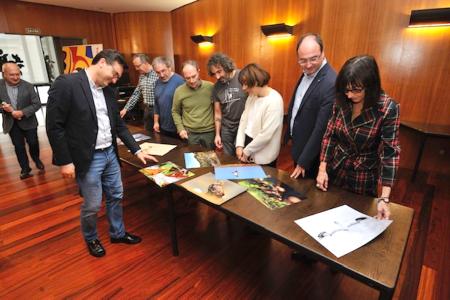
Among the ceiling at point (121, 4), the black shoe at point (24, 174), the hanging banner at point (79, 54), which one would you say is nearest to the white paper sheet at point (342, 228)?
the black shoe at point (24, 174)

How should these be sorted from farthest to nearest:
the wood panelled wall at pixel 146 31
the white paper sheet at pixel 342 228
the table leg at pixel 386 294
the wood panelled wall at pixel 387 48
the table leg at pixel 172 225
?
1. the wood panelled wall at pixel 146 31
2. the wood panelled wall at pixel 387 48
3. the table leg at pixel 172 225
4. the white paper sheet at pixel 342 228
5. the table leg at pixel 386 294

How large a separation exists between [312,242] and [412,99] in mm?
3187

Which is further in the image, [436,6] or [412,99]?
[412,99]

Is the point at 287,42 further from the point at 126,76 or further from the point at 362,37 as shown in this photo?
the point at 126,76

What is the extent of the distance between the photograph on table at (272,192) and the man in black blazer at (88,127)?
3.00 feet

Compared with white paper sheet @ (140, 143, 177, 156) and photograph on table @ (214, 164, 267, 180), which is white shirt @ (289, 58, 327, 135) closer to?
photograph on table @ (214, 164, 267, 180)

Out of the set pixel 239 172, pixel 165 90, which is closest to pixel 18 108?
pixel 165 90

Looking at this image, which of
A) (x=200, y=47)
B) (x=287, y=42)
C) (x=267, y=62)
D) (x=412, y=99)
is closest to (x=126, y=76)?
(x=200, y=47)

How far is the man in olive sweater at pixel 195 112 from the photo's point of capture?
241cm

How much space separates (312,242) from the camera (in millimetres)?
968

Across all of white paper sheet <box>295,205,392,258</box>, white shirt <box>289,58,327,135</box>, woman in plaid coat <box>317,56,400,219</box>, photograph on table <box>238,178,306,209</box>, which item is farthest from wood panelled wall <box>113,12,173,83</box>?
white paper sheet <box>295,205,392,258</box>

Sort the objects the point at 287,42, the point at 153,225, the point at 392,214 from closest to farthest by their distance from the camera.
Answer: the point at 392,214 → the point at 153,225 → the point at 287,42

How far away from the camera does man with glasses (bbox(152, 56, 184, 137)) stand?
2.64 m

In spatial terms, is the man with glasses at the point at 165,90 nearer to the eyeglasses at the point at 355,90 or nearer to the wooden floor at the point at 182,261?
the wooden floor at the point at 182,261
